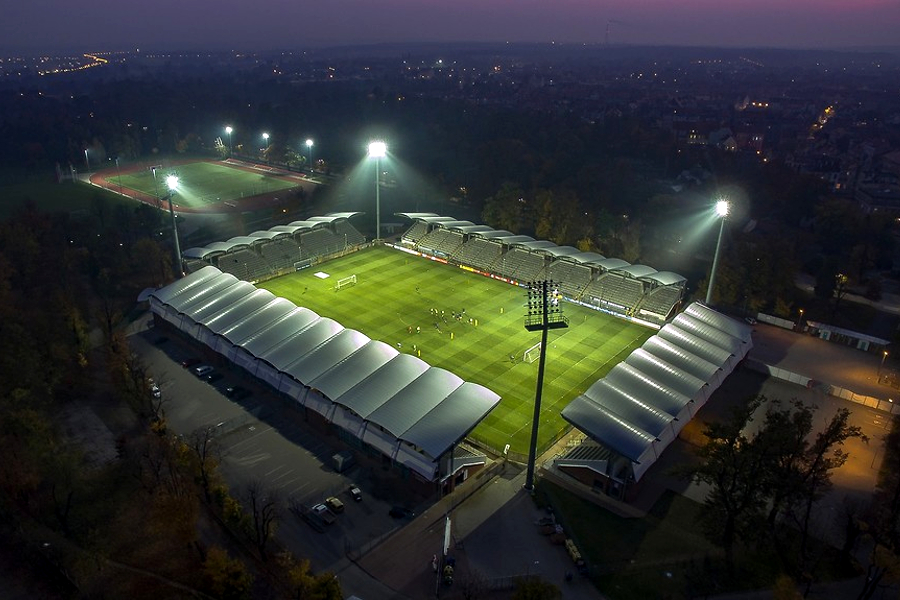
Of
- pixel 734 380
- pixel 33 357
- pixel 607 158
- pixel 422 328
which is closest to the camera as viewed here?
pixel 33 357

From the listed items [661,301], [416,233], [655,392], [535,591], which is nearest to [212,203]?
[416,233]

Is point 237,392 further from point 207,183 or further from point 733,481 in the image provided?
point 207,183

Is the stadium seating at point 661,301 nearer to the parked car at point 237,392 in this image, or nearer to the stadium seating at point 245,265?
the parked car at point 237,392

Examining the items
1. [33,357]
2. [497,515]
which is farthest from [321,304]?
[497,515]

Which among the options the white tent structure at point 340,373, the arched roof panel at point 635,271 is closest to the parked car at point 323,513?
the white tent structure at point 340,373

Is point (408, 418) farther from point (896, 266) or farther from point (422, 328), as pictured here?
point (896, 266)

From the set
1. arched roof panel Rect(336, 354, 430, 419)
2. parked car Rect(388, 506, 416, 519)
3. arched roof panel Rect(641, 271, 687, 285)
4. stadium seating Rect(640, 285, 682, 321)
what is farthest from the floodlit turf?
parked car Rect(388, 506, 416, 519)
